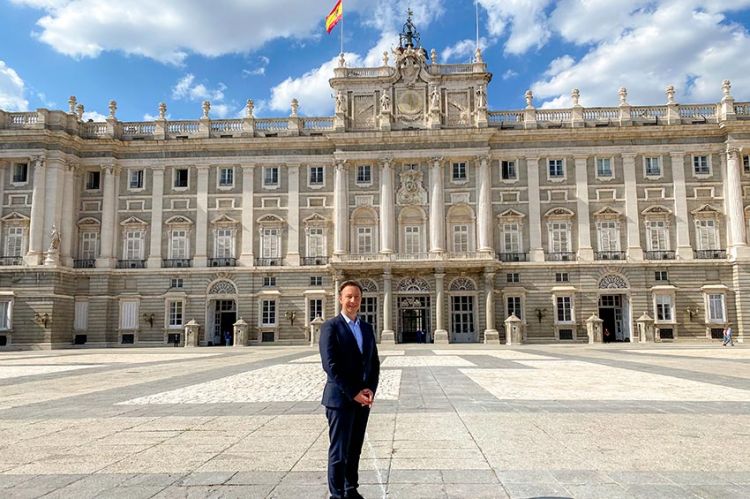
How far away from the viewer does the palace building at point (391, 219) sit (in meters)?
39.9

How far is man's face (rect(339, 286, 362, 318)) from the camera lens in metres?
4.84

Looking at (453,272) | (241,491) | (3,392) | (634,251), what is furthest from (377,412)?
(634,251)

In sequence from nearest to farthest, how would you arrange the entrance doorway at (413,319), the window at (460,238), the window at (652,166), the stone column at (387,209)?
the entrance doorway at (413,319)
the stone column at (387,209)
the window at (652,166)
the window at (460,238)

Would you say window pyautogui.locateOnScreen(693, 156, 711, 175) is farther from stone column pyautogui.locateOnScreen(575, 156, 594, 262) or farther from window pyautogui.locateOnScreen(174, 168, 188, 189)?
window pyautogui.locateOnScreen(174, 168, 188, 189)

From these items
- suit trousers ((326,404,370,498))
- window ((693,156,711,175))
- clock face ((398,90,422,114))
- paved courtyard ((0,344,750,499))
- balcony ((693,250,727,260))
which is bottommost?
paved courtyard ((0,344,750,499))

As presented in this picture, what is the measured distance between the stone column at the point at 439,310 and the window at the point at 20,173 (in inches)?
1144

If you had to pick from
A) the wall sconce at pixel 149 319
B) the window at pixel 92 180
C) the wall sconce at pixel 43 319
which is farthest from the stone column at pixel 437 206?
the wall sconce at pixel 43 319

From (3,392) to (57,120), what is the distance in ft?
115

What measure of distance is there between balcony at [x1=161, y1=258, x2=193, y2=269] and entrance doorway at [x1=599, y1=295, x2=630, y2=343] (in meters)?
28.5

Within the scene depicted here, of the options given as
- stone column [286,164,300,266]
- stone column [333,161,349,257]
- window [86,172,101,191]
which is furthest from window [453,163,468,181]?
window [86,172,101,191]

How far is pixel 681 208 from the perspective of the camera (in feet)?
133

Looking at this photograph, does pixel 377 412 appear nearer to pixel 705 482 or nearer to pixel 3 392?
pixel 705 482

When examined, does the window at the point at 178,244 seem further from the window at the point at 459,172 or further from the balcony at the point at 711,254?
the balcony at the point at 711,254

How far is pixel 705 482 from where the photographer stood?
5094mm
